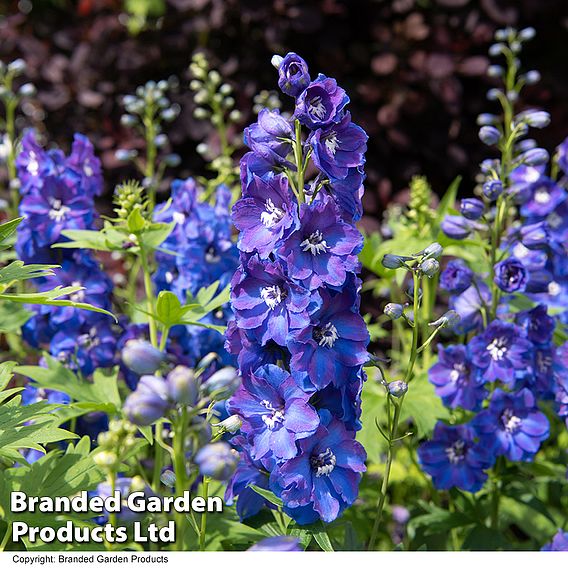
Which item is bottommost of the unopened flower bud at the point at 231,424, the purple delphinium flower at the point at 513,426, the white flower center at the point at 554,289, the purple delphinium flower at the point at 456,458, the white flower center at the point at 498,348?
the purple delphinium flower at the point at 456,458

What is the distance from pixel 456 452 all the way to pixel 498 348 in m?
0.31

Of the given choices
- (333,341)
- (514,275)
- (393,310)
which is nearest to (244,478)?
(333,341)

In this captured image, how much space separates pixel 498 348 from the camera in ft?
7.64

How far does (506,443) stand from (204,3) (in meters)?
2.81

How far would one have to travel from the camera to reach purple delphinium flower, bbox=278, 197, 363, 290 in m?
1.63

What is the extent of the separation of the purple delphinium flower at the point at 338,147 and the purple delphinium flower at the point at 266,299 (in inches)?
8.5

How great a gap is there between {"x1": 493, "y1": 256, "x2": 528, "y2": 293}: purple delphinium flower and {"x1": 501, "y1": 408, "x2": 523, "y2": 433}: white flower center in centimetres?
35

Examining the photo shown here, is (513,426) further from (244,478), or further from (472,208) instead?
(244,478)

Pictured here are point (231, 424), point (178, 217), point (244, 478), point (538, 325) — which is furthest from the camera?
point (178, 217)

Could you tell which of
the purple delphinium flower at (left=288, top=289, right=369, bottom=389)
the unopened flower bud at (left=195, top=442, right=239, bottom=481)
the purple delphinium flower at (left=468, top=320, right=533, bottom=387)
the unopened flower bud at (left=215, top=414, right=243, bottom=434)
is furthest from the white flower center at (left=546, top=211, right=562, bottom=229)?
the unopened flower bud at (left=195, top=442, right=239, bottom=481)

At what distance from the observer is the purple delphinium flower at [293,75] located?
1.69 meters

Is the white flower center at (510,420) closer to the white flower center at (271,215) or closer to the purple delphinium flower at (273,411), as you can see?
the purple delphinium flower at (273,411)

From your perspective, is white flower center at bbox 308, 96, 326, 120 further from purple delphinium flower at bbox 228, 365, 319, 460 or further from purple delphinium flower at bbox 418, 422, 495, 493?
purple delphinium flower at bbox 418, 422, 495, 493

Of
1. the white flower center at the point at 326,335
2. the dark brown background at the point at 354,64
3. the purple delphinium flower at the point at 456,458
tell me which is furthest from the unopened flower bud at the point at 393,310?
the dark brown background at the point at 354,64
